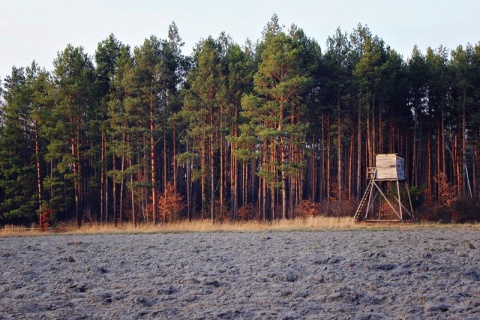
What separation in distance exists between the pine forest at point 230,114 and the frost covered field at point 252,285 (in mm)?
24307

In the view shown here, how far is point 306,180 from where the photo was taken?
178 ft

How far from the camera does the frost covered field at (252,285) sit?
19.9 feet

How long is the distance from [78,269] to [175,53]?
39604 millimetres

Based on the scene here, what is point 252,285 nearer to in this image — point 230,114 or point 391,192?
point 391,192

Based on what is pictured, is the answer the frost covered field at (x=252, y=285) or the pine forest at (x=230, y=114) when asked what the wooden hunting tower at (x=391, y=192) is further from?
the frost covered field at (x=252, y=285)

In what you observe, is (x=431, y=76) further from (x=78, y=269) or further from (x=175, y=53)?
(x=78, y=269)

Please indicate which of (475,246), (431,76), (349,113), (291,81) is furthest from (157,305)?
(431,76)

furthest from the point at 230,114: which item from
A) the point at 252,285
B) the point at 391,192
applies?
the point at 252,285

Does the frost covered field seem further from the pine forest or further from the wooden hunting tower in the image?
the pine forest

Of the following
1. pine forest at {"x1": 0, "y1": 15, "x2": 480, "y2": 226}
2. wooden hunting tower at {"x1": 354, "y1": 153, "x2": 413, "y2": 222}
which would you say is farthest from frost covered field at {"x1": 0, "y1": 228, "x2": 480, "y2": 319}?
pine forest at {"x1": 0, "y1": 15, "x2": 480, "y2": 226}

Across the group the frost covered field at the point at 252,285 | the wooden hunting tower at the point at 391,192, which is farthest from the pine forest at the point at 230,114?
the frost covered field at the point at 252,285

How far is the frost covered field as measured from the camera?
19.9 ft

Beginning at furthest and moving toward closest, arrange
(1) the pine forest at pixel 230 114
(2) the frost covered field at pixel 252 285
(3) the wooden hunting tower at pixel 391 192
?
(1) the pine forest at pixel 230 114 → (3) the wooden hunting tower at pixel 391 192 → (2) the frost covered field at pixel 252 285

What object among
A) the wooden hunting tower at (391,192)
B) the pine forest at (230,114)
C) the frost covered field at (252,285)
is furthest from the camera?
the pine forest at (230,114)
